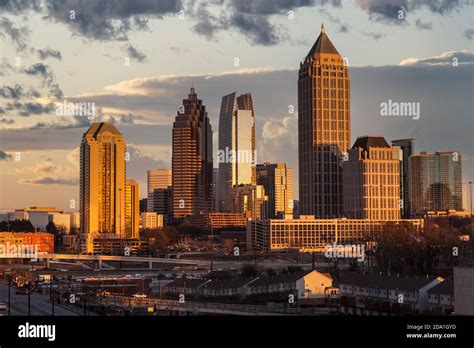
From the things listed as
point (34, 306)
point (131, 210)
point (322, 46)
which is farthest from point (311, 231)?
point (34, 306)

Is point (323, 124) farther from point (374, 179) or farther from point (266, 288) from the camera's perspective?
point (266, 288)

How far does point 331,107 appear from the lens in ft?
447

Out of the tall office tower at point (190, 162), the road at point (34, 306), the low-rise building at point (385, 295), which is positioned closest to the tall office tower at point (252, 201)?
the tall office tower at point (190, 162)

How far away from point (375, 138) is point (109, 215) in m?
50.6

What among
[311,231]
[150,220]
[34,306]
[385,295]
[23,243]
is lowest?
[34,306]

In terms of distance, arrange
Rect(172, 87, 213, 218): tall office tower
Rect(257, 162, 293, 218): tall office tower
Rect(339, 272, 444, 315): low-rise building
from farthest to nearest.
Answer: Rect(172, 87, 213, 218): tall office tower, Rect(257, 162, 293, 218): tall office tower, Rect(339, 272, 444, 315): low-rise building

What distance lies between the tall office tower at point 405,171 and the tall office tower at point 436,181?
1.24m

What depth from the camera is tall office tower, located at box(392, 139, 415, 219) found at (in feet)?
495

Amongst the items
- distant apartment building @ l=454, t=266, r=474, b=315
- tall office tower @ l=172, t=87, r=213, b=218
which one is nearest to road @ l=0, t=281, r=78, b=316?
distant apartment building @ l=454, t=266, r=474, b=315

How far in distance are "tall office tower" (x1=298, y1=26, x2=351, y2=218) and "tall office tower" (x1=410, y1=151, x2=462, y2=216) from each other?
25483 mm

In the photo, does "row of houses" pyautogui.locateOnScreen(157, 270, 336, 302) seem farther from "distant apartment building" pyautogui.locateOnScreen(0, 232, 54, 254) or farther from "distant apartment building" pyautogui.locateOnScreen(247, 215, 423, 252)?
"distant apartment building" pyautogui.locateOnScreen(0, 232, 54, 254)

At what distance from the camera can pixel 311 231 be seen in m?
123

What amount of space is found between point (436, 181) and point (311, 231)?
44294mm

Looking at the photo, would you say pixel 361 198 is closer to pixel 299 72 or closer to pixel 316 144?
pixel 316 144
